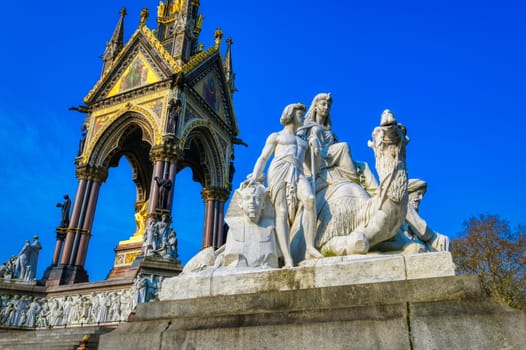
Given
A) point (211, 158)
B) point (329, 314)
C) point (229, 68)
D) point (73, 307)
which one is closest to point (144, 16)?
point (229, 68)

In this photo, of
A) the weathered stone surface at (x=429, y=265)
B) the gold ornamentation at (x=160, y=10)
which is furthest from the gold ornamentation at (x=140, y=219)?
the weathered stone surface at (x=429, y=265)

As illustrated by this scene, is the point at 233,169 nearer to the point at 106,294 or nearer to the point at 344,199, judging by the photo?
the point at 106,294

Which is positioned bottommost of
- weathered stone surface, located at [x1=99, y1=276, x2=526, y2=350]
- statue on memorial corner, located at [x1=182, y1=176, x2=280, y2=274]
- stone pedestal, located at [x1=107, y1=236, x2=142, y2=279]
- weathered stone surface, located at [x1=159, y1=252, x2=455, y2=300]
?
weathered stone surface, located at [x1=99, y1=276, x2=526, y2=350]

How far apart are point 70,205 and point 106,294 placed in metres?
6.60

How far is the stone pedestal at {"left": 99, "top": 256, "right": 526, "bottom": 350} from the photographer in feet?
8.98

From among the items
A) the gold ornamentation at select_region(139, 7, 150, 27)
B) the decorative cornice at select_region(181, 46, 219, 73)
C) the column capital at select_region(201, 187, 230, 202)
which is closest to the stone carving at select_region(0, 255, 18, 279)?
the column capital at select_region(201, 187, 230, 202)

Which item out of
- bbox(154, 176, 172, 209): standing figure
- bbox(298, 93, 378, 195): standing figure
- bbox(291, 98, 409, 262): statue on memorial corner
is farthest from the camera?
bbox(154, 176, 172, 209): standing figure

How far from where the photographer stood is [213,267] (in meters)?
4.10

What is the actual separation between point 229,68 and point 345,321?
24755mm

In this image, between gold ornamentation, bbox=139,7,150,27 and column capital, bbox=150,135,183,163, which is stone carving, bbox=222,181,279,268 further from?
gold ornamentation, bbox=139,7,150,27

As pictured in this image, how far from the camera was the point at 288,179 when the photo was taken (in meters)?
4.29

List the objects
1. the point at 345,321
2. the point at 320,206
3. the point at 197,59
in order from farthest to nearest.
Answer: the point at 197,59
the point at 320,206
the point at 345,321

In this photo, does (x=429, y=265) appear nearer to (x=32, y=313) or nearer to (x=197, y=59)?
(x=32, y=313)

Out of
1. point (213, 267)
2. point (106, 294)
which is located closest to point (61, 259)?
point (106, 294)
